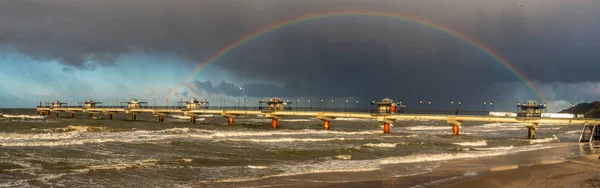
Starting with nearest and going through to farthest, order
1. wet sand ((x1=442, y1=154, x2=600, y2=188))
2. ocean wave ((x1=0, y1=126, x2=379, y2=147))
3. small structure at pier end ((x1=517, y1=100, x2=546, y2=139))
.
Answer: wet sand ((x1=442, y1=154, x2=600, y2=188))
ocean wave ((x1=0, y1=126, x2=379, y2=147))
small structure at pier end ((x1=517, y1=100, x2=546, y2=139))

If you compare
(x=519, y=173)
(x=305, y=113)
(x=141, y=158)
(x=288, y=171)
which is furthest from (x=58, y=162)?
(x=305, y=113)

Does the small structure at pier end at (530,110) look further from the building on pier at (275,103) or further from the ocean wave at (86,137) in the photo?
the building on pier at (275,103)

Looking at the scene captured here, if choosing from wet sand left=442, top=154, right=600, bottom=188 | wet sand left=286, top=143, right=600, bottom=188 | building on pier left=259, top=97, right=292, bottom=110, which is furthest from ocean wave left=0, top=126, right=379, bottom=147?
building on pier left=259, top=97, right=292, bottom=110

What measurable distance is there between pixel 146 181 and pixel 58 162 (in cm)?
804

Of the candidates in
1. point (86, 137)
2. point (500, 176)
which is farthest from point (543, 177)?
point (86, 137)

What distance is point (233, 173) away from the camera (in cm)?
2248

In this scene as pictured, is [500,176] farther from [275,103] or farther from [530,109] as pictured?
[275,103]

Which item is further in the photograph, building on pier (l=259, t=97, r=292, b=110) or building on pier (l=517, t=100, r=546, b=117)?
building on pier (l=259, t=97, r=292, b=110)

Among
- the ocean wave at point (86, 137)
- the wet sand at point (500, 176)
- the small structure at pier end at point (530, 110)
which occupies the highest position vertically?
the small structure at pier end at point (530, 110)

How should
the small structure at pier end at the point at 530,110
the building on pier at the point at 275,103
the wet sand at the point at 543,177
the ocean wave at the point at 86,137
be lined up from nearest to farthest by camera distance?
the wet sand at the point at 543,177
the ocean wave at the point at 86,137
the small structure at pier end at the point at 530,110
the building on pier at the point at 275,103

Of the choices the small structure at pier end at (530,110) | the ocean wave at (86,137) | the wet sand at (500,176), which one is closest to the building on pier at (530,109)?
the small structure at pier end at (530,110)

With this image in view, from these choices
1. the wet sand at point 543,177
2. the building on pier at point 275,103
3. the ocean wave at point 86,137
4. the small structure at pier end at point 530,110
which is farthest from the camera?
the building on pier at point 275,103

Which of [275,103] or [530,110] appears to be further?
[275,103]

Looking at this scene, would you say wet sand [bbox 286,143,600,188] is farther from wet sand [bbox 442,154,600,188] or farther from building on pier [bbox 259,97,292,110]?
building on pier [bbox 259,97,292,110]
